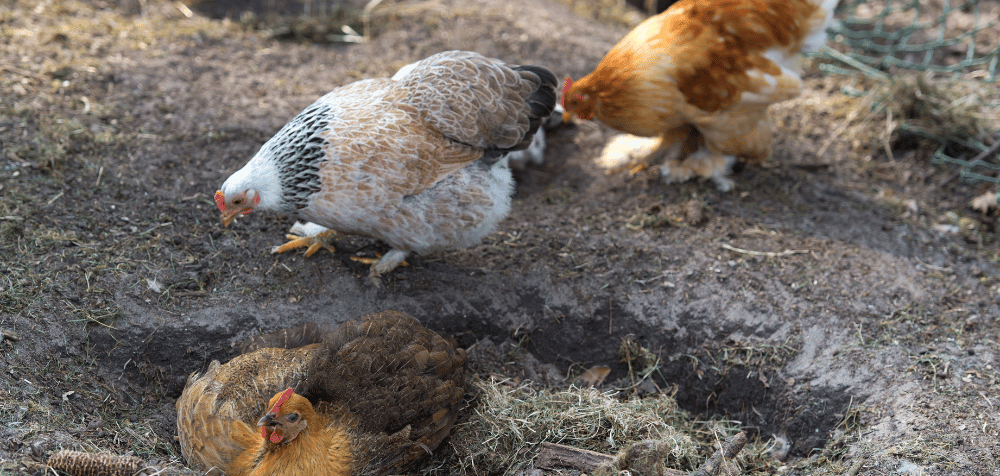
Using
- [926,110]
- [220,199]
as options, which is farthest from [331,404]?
[926,110]

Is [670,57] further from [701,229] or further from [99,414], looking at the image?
[99,414]

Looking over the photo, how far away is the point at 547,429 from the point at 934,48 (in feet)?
18.4

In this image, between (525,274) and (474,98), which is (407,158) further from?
(525,274)

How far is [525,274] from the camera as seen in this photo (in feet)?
13.3

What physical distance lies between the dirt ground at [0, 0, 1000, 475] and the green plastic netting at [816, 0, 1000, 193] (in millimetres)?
267

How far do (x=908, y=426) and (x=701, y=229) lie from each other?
1.81m

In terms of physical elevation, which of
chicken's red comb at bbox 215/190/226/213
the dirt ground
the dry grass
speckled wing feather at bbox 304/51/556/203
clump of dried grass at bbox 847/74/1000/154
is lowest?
the dry grass

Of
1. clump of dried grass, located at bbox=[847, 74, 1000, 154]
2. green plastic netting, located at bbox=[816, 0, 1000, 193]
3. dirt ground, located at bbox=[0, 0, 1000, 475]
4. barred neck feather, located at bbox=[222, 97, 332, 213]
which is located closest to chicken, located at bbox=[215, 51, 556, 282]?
barred neck feather, located at bbox=[222, 97, 332, 213]

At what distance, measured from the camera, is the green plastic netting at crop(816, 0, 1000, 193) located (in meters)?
5.25

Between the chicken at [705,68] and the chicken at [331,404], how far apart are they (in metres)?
2.29

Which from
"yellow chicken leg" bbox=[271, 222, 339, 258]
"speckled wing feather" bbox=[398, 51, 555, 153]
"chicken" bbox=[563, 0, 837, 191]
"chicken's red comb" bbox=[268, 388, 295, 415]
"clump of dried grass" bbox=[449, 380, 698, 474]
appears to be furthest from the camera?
"chicken" bbox=[563, 0, 837, 191]

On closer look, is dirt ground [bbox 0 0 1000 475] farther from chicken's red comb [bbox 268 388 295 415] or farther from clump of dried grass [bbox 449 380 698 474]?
chicken's red comb [bbox 268 388 295 415]

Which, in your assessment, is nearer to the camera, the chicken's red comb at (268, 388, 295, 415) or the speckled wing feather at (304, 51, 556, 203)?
the chicken's red comb at (268, 388, 295, 415)

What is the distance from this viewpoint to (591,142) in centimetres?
558
